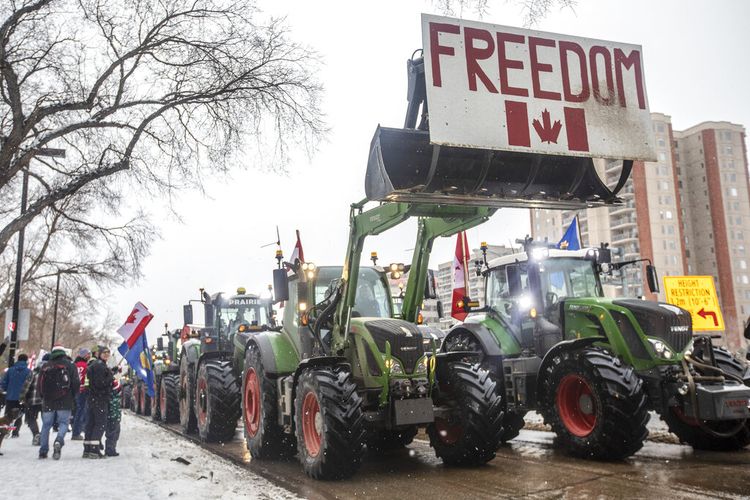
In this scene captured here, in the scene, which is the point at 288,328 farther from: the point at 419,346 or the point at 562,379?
the point at 562,379

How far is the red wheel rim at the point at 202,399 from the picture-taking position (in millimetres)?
11898

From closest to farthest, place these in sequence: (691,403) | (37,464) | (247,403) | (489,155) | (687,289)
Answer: (489,155) < (691,403) < (37,464) < (247,403) < (687,289)

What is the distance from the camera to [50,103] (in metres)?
10.1

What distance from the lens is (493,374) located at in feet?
31.4

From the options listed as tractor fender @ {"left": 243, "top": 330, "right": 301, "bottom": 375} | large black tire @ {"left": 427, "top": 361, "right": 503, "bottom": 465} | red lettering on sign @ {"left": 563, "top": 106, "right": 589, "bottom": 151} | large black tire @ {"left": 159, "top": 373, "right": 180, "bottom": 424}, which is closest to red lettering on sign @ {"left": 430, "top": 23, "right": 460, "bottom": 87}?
red lettering on sign @ {"left": 563, "top": 106, "right": 589, "bottom": 151}

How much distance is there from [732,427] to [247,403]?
6688 mm

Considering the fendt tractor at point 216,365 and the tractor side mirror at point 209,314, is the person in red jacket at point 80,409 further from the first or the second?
the tractor side mirror at point 209,314

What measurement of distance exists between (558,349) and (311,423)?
3271 millimetres

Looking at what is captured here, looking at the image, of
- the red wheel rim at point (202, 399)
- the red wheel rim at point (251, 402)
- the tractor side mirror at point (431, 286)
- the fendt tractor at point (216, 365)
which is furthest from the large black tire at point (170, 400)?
the tractor side mirror at point (431, 286)

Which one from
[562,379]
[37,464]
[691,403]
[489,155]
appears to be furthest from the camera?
[37,464]

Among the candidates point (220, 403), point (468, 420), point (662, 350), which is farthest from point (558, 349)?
point (220, 403)

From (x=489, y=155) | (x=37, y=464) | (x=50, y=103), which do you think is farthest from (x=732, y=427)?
(x=50, y=103)

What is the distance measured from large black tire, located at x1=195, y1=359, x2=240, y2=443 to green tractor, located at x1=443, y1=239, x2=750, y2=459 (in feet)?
13.2

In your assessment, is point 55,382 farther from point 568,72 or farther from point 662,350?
point 568,72
